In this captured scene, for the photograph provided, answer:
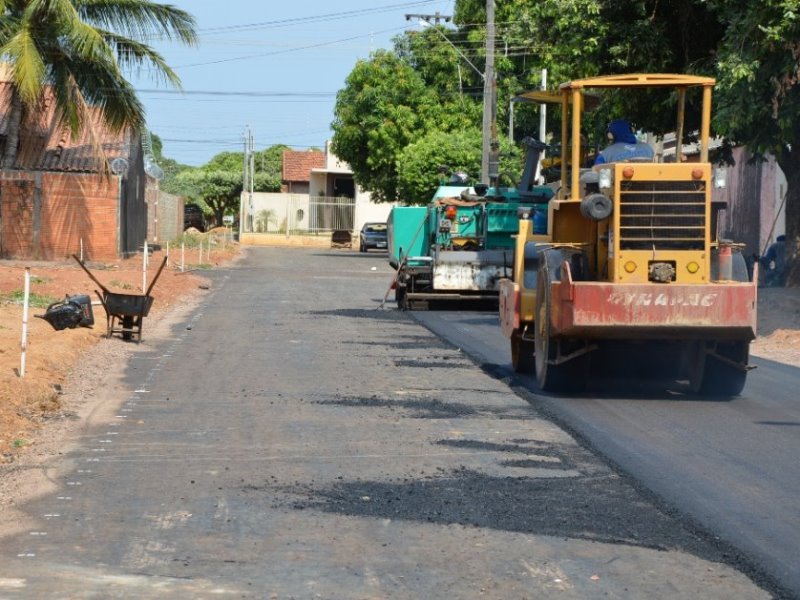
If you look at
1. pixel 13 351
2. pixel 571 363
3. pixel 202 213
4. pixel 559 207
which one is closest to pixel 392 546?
pixel 571 363

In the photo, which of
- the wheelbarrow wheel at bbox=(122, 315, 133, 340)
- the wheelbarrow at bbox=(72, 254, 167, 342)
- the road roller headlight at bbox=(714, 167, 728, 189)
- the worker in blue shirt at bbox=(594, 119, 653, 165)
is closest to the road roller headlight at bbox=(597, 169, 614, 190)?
the worker in blue shirt at bbox=(594, 119, 653, 165)

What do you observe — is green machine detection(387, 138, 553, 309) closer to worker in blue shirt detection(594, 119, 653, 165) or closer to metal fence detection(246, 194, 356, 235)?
worker in blue shirt detection(594, 119, 653, 165)

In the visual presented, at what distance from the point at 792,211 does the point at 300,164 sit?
78.9 meters

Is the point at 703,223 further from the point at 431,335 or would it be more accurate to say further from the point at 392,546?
the point at 431,335

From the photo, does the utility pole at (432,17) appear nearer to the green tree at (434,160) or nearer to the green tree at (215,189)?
the green tree at (434,160)

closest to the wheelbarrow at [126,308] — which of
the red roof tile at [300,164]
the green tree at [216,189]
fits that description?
the green tree at [216,189]

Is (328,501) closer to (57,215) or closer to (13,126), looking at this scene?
(13,126)

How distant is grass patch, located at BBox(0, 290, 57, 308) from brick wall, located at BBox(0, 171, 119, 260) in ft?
38.8

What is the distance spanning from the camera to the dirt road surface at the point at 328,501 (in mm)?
6273

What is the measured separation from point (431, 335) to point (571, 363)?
6.91 m

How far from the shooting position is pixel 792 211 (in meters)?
23.4

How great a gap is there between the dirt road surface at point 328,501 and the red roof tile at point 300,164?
280 feet

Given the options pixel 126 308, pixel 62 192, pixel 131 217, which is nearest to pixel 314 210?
pixel 131 217

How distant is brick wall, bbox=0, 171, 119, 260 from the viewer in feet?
121
